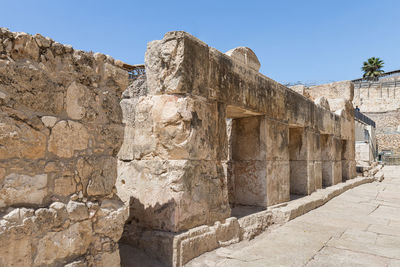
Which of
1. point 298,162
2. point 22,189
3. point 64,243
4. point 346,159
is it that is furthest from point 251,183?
point 346,159

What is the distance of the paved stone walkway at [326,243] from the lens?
3320 mm

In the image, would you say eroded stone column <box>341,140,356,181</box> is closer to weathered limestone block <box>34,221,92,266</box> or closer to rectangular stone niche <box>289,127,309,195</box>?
rectangular stone niche <box>289,127,309,195</box>

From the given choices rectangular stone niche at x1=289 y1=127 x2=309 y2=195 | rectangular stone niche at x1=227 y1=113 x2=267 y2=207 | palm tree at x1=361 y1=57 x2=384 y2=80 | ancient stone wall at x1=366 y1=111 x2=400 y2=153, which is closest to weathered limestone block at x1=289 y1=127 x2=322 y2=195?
rectangular stone niche at x1=289 y1=127 x2=309 y2=195

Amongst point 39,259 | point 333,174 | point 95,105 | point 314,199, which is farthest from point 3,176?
point 333,174

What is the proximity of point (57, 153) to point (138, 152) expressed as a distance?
1653mm

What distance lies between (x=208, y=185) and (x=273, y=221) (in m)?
1.82

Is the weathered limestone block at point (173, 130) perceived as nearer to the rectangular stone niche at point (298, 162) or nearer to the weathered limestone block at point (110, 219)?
the weathered limestone block at point (110, 219)

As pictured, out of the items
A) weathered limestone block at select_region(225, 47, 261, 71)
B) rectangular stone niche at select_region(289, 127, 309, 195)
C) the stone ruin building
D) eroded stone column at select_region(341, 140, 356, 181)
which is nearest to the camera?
the stone ruin building

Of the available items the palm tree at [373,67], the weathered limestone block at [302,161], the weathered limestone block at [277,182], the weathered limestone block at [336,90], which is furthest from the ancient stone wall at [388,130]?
the weathered limestone block at [277,182]

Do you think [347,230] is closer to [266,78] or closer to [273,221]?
[273,221]

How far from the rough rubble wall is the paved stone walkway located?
1.32 m

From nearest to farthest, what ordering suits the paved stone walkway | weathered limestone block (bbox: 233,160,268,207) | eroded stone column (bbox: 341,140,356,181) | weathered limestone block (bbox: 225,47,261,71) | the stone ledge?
the stone ledge, the paved stone walkway, weathered limestone block (bbox: 225,47,261,71), weathered limestone block (bbox: 233,160,268,207), eroded stone column (bbox: 341,140,356,181)

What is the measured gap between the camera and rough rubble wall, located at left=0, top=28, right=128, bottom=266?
1.87m

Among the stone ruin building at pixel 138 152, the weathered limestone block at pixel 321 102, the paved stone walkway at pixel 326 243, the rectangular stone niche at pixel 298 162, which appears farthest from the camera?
the weathered limestone block at pixel 321 102
